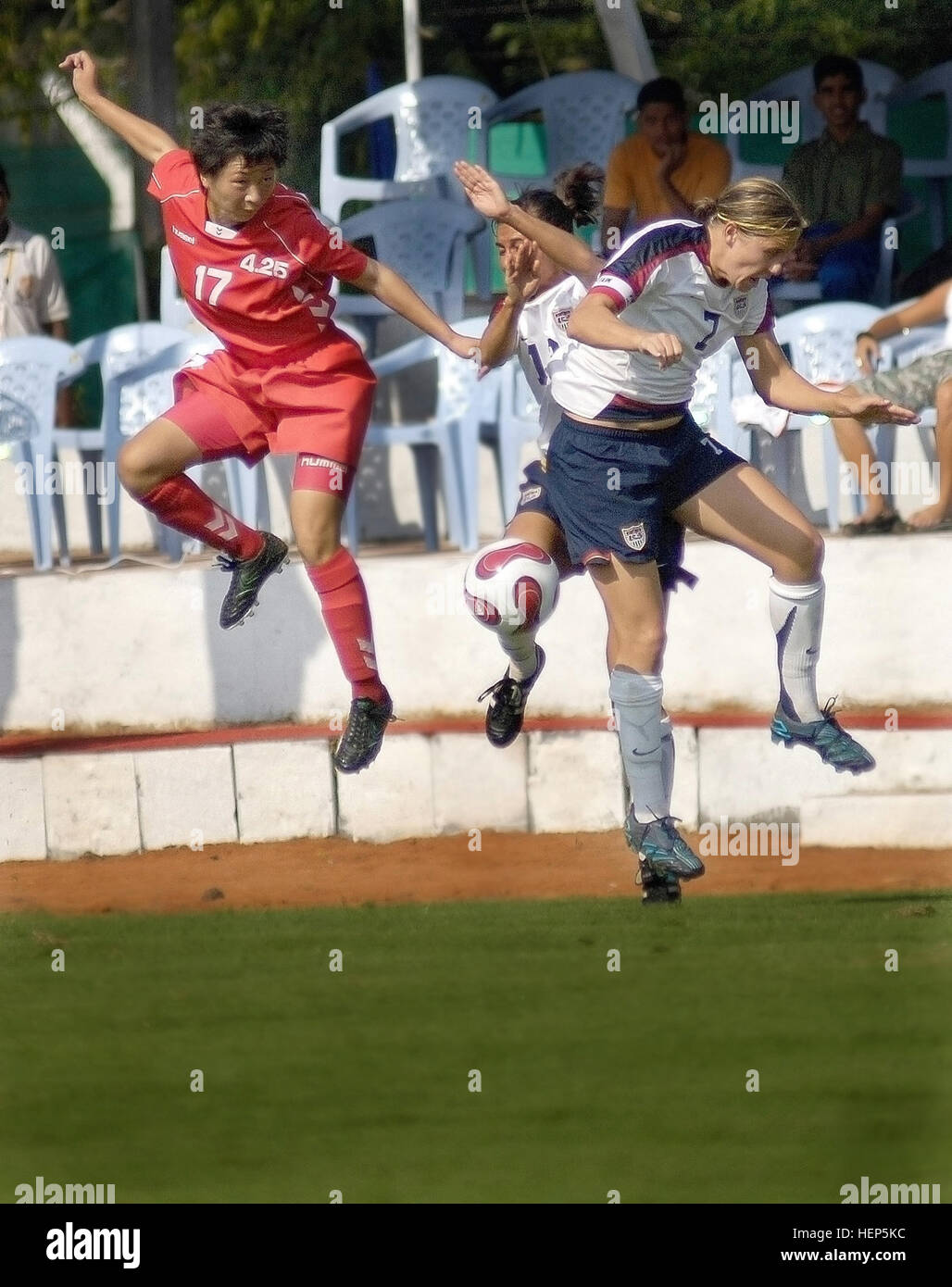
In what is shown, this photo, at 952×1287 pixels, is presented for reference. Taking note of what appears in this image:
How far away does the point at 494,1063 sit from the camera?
4.22 meters

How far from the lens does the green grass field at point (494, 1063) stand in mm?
3939

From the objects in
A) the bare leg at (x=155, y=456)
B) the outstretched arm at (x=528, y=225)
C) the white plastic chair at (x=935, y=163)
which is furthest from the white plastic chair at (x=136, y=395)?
the white plastic chair at (x=935, y=163)

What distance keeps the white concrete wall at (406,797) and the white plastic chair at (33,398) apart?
829 millimetres

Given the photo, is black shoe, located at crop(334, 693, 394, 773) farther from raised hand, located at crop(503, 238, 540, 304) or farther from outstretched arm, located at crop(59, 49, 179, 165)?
outstretched arm, located at crop(59, 49, 179, 165)

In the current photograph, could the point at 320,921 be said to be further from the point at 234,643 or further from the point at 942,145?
the point at 942,145

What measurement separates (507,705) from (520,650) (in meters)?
0.18

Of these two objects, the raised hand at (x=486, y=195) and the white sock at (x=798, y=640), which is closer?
the raised hand at (x=486, y=195)

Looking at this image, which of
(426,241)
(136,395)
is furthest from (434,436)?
(136,395)

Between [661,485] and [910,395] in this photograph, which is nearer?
[661,485]

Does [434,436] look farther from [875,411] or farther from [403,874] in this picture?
[875,411]

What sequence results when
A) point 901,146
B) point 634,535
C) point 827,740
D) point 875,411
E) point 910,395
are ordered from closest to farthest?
point 875,411
point 634,535
point 827,740
point 910,395
point 901,146

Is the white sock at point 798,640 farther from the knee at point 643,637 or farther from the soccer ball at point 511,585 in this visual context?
the soccer ball at point 511,585

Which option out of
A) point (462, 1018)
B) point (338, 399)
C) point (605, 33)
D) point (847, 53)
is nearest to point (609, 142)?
point (605, 33)

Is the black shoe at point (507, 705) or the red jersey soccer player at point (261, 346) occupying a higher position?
the red jersey soccer player at point (261, 346)
